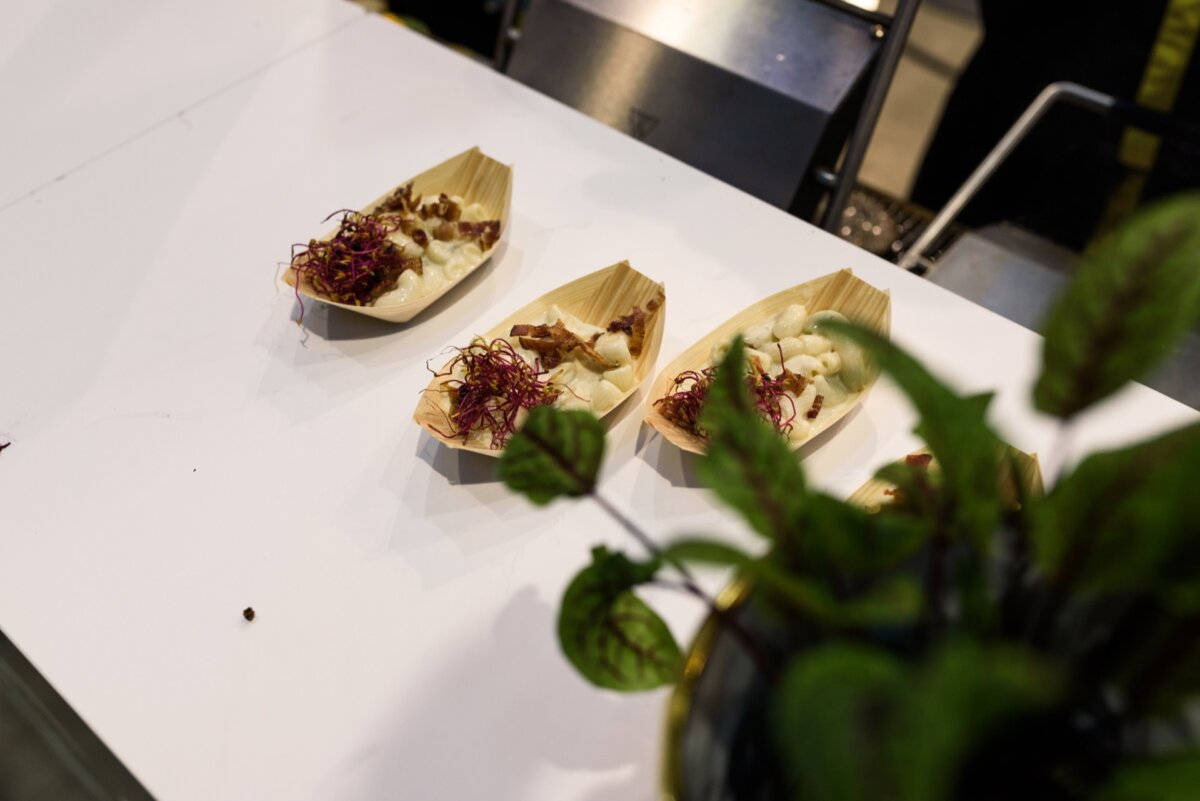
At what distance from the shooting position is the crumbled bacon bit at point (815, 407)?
1.10 meters

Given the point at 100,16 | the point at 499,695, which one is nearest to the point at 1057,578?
the point at 499,695

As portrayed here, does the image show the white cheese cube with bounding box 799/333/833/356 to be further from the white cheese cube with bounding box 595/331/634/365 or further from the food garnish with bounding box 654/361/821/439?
the white cheese cube with bounding box 595/331/634/365

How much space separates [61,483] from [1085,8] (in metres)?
2.27

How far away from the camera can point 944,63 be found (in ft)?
9.87

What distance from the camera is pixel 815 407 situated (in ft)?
3.62

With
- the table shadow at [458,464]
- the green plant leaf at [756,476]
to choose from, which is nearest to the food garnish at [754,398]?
the table shadow at [458,464]

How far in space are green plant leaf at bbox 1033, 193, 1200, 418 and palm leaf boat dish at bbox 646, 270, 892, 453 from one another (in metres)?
0.53

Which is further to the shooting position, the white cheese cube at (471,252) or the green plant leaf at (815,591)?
the white cheese cube at (471,252)

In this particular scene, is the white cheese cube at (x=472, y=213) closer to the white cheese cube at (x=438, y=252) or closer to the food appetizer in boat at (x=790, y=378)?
the white cheese cube at (x=438, y=252)

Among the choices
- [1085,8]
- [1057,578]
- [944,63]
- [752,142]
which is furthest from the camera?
[944,63]

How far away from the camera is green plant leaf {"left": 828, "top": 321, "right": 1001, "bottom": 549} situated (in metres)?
0.50

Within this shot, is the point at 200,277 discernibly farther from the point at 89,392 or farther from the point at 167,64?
the point at 167,64

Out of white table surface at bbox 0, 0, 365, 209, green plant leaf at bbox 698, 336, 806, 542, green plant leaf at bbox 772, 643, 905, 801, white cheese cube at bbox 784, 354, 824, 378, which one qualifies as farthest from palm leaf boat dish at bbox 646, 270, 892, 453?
white table surface at bbox 0, 0, 365, 209

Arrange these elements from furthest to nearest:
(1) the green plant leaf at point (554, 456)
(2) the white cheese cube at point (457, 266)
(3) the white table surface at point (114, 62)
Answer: (3) the white table surface at point (114, 62) < (2) the white cheese cube at point (457, 266) < (1) the green plant leaf at point (554, 456)
